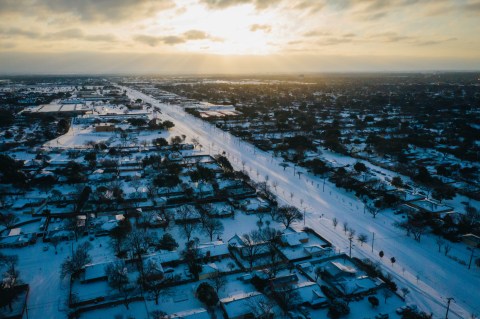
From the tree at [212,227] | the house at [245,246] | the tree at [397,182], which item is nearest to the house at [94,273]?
the tree at [212,227]

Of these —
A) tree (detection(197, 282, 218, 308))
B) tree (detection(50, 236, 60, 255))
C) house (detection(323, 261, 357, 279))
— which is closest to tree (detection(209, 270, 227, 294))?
tree (detection(197, 282, 218, 308))

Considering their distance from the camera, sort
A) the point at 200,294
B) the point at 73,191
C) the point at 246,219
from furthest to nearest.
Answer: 1. the point at 73,191
2. the point at 246,219
3. the point at 200,294

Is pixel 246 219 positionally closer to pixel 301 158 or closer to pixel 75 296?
pixel 75 296

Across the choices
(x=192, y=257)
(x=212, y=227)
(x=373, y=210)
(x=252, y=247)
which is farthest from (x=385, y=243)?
(x=192, y=257)

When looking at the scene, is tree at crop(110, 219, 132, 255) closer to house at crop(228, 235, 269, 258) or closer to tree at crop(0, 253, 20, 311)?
tree at crop(0, 253, 20, 311)

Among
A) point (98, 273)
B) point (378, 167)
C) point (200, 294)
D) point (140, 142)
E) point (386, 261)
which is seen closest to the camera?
point (200, 294)

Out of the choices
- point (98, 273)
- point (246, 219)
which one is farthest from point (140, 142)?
point (98, 273)

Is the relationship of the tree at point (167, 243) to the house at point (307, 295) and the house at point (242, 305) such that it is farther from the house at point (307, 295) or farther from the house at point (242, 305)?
the house at point (307, 295)
